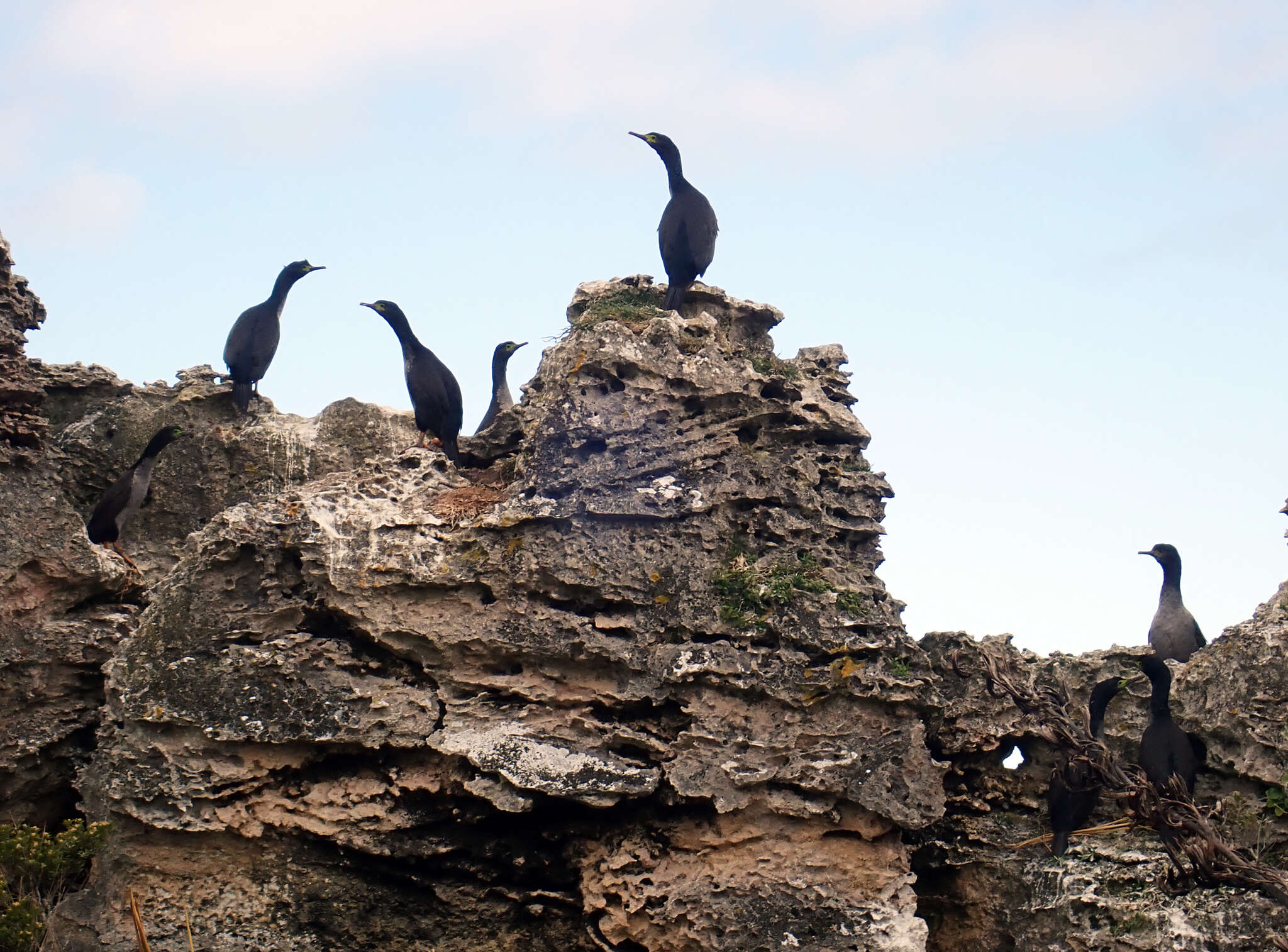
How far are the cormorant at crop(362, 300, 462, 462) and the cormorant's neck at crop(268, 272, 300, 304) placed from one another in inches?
114

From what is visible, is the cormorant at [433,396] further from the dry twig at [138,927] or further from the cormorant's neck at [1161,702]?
the cormorant's neck at [1161,702]

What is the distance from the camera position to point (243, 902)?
1001 cm

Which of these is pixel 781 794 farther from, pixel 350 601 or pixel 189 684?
pixel 189 684

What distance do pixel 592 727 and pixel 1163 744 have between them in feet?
13.9

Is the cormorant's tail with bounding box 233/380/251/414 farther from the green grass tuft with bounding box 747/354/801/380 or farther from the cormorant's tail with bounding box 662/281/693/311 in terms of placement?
the green grass tuft with bounding box 747/354/801/380

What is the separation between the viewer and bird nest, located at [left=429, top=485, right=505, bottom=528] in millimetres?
10633

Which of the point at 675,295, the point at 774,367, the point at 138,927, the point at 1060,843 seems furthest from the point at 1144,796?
the point at 138,927

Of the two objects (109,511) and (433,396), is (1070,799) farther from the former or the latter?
(109,511)

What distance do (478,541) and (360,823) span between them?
7.17 feet

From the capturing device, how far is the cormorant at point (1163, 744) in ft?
33.8

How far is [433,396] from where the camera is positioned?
493 inches

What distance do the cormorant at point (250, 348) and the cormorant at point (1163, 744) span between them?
30.1 ft

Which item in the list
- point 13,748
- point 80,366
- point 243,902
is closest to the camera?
point 243,902

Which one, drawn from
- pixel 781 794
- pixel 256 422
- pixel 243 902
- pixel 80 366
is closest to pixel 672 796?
pixel 781 794
